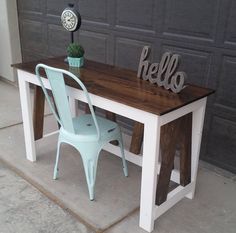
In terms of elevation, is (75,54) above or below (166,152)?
above

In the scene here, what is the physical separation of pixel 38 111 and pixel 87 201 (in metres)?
0.89

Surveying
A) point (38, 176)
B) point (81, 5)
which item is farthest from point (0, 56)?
point (38, 176)

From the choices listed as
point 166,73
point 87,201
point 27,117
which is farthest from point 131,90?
point 27,117

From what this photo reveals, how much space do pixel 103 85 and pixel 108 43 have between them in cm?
125

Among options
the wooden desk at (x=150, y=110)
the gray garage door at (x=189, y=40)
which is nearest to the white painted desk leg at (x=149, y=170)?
the wooden desk at (x=150, y=110)

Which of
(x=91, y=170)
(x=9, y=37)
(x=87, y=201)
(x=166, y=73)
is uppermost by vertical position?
(x=166, y=73)

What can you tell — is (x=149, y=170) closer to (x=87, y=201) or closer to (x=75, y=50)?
(x=87, y=201)

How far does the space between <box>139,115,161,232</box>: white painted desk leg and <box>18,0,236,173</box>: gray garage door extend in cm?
92

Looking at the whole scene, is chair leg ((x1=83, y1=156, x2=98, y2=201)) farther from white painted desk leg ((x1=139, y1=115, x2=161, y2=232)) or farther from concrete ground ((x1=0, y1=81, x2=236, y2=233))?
white painted desk leg ((x1=139, y1=115, x2=161, y2=232))

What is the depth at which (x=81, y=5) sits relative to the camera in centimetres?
329

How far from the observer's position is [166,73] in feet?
6.16

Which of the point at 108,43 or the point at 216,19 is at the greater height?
the point at 216,19

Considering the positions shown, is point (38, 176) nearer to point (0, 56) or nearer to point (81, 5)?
point (81, 5)

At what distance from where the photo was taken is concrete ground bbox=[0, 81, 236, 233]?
1.96 meters
